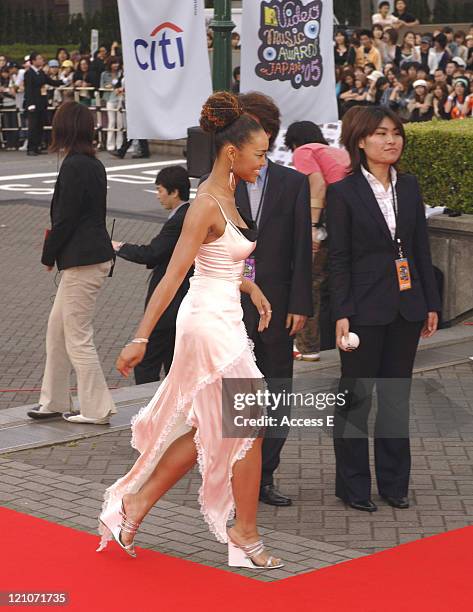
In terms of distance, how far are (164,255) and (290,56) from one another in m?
2.83

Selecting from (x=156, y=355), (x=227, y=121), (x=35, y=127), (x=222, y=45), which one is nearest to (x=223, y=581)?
(x=227, y=121)

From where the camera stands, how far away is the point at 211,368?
5.55 meters

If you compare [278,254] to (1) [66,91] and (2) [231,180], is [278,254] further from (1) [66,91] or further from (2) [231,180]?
(1) [66,91]

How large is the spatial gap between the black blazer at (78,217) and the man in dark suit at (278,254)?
1.59 metres

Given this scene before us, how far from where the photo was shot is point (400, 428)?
650 centimetres

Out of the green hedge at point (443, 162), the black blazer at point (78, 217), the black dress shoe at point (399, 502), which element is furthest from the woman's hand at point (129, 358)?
the green hedge at point (443, 162)

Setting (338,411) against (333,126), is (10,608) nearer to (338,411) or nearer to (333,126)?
(338,411)

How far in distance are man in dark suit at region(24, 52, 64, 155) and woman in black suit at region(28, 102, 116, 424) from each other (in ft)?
68.6

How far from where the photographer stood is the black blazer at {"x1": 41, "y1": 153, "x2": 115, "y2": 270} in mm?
7785

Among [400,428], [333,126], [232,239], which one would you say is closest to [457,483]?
[400,428]

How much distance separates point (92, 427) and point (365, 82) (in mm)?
17159

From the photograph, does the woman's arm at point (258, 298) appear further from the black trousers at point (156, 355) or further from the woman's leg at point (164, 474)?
the black trousers at point (156, 355)

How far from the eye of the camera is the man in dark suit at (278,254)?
6426mm

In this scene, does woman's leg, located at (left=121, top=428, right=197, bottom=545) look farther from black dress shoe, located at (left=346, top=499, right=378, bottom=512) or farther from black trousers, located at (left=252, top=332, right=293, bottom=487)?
black dress shoe, located at (left=346, top=499, right=378, bottom=512)
